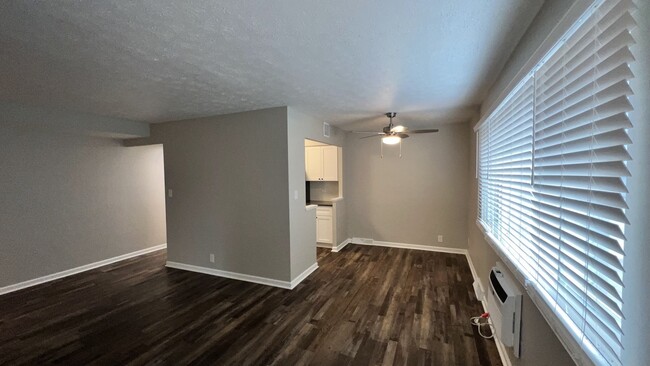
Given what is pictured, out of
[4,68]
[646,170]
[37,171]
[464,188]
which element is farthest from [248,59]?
[464,188]

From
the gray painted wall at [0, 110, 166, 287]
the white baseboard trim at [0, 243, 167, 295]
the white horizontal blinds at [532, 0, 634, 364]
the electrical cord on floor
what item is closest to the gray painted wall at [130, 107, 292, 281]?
the gray painted wall at [0, 110, 166, 287]

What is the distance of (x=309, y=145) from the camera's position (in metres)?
5.57

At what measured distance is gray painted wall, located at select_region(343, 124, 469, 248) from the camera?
4938 millimetres

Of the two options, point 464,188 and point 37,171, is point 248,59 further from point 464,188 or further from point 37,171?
point 464,188

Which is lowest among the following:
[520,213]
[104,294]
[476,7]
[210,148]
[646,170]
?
[104,294]

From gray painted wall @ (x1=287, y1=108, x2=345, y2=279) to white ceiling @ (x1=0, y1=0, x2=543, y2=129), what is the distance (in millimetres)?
557

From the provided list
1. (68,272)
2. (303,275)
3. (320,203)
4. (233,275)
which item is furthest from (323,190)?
(68,272)

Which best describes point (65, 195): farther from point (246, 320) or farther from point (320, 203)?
point (320, 203)

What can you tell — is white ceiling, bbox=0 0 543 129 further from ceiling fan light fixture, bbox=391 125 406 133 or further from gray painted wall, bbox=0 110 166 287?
gray painted wall, bbox=0 110 166 287

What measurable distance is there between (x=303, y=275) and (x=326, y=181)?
8.28ft

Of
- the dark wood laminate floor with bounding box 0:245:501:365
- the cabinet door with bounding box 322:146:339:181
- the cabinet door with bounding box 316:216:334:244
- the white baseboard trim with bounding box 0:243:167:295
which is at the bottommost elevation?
the dark wood laminate floor with bounding box 0:245:501:365

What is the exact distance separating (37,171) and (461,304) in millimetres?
6027

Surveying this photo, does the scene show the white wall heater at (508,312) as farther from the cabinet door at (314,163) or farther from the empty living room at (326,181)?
the cabinet door at (314,163)

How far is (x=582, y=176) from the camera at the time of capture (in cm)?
100
